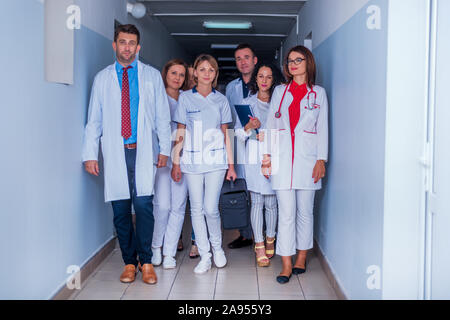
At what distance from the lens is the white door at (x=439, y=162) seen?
191 cm

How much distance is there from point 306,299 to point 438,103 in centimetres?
147

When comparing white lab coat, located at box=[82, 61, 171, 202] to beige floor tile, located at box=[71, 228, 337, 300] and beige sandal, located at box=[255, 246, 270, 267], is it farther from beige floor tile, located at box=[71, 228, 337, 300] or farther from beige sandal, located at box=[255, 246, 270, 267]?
beige sandal, located at box=[255, 246, 270, 267]

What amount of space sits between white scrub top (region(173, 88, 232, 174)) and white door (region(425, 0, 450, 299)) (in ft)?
5.22

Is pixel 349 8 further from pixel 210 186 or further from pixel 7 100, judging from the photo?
pixel 7 100

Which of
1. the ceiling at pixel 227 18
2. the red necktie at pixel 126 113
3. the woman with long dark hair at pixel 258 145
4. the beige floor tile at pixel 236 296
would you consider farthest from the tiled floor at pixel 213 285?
the ceiling at pixel 227 18

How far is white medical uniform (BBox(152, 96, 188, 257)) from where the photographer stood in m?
3.51

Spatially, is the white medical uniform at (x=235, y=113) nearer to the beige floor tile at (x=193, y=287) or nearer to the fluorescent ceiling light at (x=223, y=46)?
the beige floor tile at (x=193, y=287)

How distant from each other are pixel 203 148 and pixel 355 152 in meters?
1.10

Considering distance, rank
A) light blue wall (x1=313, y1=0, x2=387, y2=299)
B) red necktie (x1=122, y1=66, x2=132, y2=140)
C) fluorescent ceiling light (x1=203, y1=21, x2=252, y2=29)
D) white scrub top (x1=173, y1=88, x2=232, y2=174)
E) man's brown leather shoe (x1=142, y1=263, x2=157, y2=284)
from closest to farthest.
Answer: light blue wall (x1=313, y1=0, x2=387, y2=299) → red necktie (x1=122, y1=66, x2=132, y2=140) → man's brown leather shoe (x1=142, y1=263, x2=157, y2=284) → white scrub top (x1=173, y1=88, x2=232, y2=174) → fluorescent ceiling light (x1=203, y1=21, x2=252, y2=29)

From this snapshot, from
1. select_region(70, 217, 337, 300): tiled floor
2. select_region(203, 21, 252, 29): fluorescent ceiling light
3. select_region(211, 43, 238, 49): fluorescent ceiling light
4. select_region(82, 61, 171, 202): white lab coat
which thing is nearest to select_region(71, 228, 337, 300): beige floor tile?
select_region(70, 217, 337, 300): tiled floor

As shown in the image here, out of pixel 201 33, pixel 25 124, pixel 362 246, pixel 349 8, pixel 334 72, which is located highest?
pixel 201 33

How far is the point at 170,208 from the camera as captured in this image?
3586 mm
